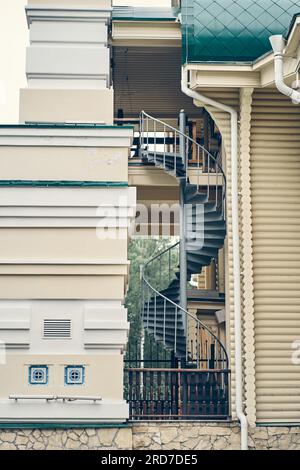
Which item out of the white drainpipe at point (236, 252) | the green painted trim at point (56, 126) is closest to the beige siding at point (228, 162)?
the white drainpipe at point (236, 252)

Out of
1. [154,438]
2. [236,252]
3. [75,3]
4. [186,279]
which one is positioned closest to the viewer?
[154,438]

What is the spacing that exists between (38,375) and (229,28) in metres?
6.86

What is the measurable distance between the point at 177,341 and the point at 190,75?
477cm

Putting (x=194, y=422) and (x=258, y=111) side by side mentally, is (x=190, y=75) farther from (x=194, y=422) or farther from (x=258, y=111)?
(x=194, y=422)

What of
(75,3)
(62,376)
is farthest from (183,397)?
(75,3)

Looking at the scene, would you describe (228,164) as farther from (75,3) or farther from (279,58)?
(75,3)

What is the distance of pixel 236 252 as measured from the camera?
1495cm

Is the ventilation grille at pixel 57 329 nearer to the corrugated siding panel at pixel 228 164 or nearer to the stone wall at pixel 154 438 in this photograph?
the stone wall at pixel 154 438

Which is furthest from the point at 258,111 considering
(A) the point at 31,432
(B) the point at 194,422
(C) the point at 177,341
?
(A) the point at 31,432

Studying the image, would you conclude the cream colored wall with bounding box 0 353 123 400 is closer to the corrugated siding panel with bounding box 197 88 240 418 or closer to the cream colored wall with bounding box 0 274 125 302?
the cream colored wall with bounding box 0 274 125 302

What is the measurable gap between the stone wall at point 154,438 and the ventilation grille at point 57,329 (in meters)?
1.53

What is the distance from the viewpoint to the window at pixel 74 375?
1422 cm

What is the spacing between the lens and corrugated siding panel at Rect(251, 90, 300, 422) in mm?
14477

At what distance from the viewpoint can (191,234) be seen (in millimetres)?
16062
